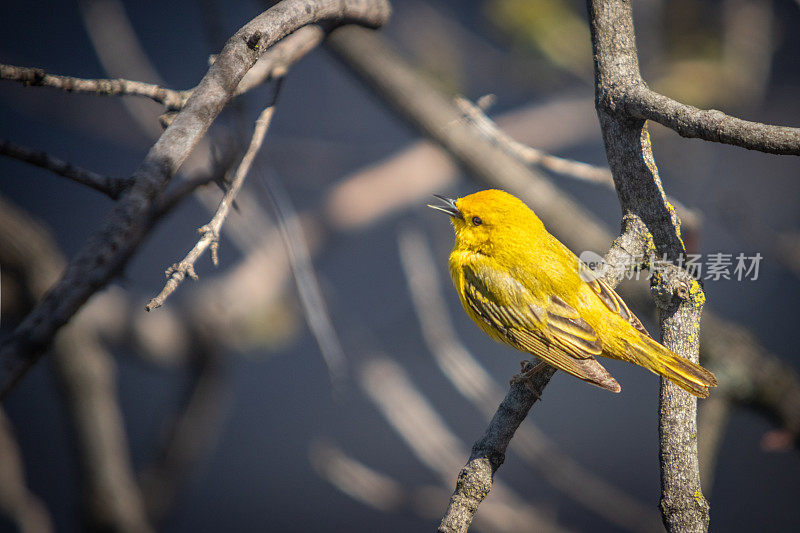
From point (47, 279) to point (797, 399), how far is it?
3.75m

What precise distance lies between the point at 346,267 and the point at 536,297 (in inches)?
188

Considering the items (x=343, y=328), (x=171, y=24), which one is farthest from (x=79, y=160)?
(x=343, y=328)

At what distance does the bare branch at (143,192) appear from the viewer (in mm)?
891

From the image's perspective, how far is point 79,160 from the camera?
19.4 feet

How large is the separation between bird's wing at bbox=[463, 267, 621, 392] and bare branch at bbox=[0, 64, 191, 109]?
4.77ft

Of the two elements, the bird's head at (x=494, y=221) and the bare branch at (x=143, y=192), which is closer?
the bare branch at (x=143, y=192)

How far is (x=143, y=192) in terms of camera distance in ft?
3.50

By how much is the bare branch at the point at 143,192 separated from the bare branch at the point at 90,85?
13.5 inches

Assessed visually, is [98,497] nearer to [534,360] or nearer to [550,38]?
[534,360]

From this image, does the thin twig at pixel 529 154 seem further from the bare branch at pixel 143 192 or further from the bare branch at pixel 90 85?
the bare branch at pixel 90 85

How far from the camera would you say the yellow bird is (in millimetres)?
2221

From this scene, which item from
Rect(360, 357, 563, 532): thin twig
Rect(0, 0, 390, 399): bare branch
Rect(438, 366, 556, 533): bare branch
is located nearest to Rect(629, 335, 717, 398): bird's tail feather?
Rect(438, 366, 556, 533): bare branch

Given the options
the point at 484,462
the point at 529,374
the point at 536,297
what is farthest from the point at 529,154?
the point at 484,462

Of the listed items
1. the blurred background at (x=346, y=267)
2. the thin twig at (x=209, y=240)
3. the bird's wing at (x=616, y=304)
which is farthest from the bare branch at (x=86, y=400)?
the bird's wing at (x=616, y=304)
